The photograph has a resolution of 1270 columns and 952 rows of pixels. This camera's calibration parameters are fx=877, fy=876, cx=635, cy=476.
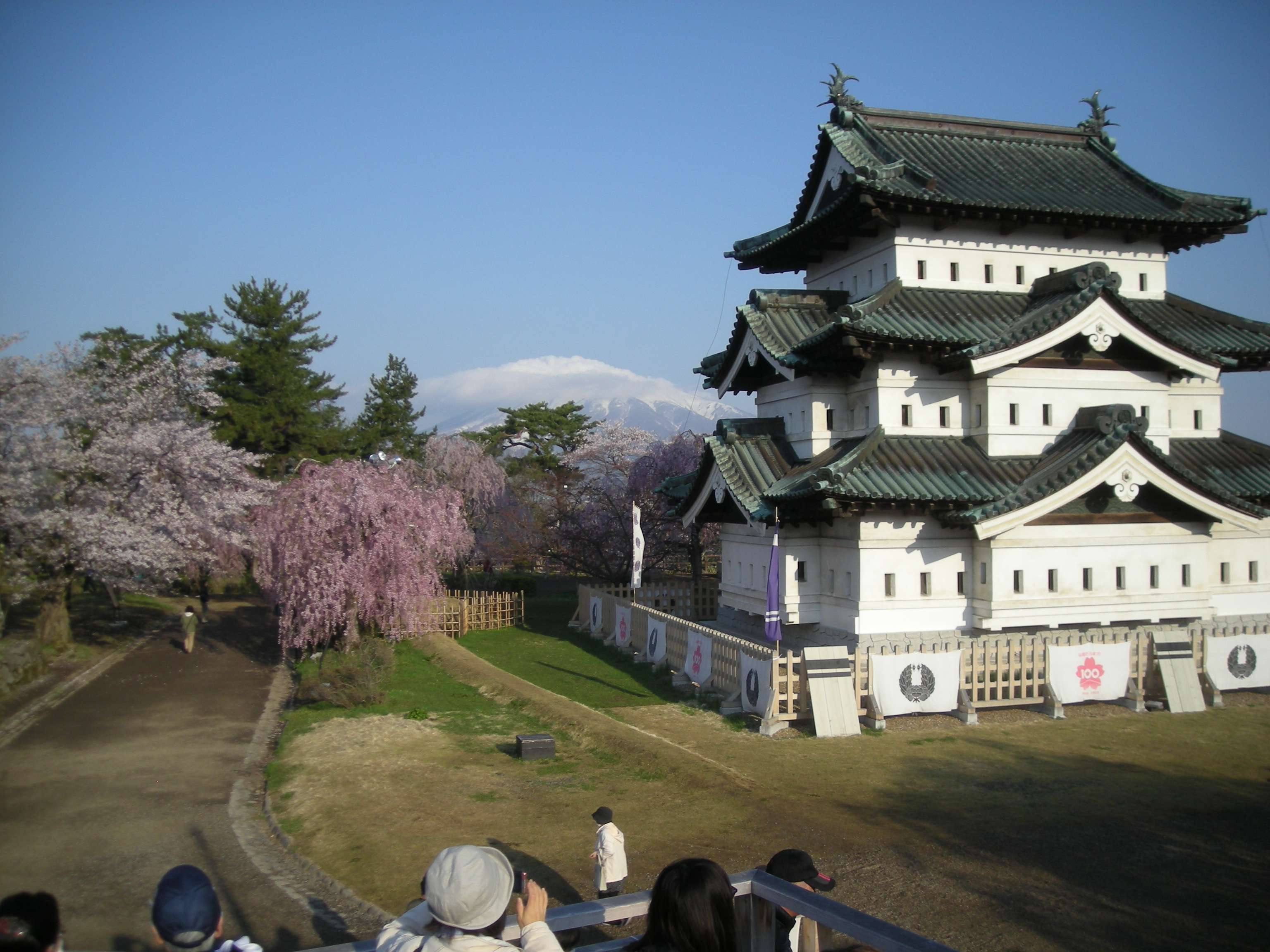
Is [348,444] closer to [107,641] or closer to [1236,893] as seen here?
[107,641]

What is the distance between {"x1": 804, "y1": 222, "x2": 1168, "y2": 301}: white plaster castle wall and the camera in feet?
63.4

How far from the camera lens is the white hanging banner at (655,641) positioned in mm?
21766

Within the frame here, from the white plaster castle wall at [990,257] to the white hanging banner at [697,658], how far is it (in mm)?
8758

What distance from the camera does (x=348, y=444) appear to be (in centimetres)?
4659

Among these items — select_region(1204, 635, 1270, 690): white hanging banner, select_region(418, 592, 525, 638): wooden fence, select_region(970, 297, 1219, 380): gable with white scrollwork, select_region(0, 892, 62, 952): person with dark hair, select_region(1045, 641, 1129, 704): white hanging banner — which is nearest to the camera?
select_region(0, 892, 62, 952): person with dark hair

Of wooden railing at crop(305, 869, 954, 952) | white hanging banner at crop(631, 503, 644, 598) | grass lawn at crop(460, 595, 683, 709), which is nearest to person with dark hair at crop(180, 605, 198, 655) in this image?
grass lawn at crop(460, 595, 683, 709)

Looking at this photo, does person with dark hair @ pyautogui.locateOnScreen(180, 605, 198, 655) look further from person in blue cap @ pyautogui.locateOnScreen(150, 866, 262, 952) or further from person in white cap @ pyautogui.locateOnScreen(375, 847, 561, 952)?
person in white cap @ pyautogui.locateOnScreen(375, 847, 561, 952)

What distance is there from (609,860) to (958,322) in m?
14.0

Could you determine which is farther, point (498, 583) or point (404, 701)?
point (498, 583)

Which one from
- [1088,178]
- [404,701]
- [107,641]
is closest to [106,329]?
[107,641]

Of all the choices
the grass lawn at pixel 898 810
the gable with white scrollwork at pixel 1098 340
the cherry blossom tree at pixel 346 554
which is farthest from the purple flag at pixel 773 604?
the cherry blossom tree at pixel 346 554

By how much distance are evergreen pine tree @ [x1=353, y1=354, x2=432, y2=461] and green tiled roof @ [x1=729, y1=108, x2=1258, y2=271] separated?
33.2 m

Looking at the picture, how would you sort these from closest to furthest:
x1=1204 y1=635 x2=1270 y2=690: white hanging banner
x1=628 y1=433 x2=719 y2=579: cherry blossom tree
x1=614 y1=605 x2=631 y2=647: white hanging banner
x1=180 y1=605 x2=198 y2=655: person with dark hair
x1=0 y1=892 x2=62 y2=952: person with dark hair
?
x1=0 y1=892 x2=62 y2=952: person with dark hair < x1=1204 y1=635 x2=1270 y2=690: white hanging banner < x1=614 y1=605 x2=631 y2=647: white hanging banner < x1=180 y1=605 x2=198 y2=655: person with dark hair < x1=628 y1=433 x2=719 y2=579: cherry blossom tree

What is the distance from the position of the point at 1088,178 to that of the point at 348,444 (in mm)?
36914
